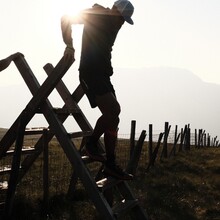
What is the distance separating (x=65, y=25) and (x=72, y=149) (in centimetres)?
179

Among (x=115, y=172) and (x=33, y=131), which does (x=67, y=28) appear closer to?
(x=115, y=172)

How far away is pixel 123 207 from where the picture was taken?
5.78 meters

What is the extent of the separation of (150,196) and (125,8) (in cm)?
527

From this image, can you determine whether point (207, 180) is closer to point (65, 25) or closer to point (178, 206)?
point (178, 206)

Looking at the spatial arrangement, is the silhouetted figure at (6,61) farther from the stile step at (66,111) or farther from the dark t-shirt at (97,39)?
the dark t-shirt at (97,39)

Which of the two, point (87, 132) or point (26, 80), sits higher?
point (26, 80)

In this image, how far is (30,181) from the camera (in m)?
10.2

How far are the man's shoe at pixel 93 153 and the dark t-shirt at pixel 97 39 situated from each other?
3.70 feet

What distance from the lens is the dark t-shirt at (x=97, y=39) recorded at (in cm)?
554

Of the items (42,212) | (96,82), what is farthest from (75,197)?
(96,82)

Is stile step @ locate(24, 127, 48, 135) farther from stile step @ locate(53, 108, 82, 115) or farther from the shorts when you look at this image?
the shorts

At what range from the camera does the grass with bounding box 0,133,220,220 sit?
743 cm

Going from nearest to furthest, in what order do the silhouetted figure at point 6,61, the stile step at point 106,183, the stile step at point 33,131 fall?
the stile step at point 106,183, the silhouetted figure at point 6,61, the stile step at point 33,131

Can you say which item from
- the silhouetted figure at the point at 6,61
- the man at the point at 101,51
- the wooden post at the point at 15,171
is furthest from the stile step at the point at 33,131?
the man at the point at 101,51
